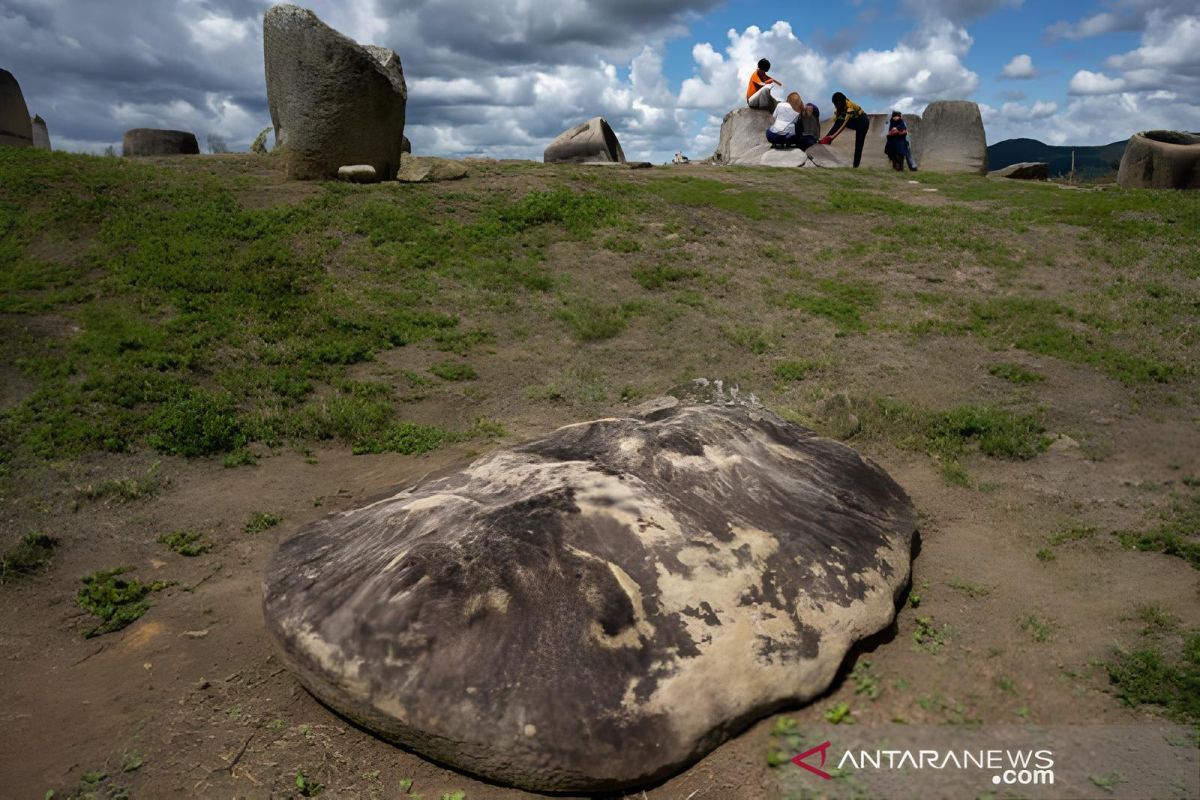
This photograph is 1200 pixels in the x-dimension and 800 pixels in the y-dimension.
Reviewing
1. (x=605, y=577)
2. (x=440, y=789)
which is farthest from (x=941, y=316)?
(x=440, y=789)

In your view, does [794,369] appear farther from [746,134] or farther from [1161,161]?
[746,134]

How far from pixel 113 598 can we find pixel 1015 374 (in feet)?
29.7

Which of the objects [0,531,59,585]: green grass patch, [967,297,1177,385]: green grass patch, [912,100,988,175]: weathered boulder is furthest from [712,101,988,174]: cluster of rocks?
[0,531,59,585]: green grass patch

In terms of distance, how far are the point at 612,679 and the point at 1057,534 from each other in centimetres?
408

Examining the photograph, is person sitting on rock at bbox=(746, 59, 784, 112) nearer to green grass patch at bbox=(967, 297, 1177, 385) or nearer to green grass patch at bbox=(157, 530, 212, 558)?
green grass patch at bbox=(967, 297, 1177, 385)

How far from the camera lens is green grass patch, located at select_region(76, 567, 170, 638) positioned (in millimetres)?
5234

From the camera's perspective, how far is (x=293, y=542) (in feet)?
16.8

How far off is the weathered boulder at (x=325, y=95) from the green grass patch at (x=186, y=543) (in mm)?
9782

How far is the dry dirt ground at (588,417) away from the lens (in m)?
3.95

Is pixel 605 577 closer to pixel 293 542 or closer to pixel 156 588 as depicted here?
pixel 293 542

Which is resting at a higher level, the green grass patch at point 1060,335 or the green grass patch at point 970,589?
the green grass patch at point 1060,335

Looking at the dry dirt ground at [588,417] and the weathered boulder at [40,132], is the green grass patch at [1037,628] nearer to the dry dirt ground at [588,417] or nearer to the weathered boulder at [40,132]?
the dry dirt ground at [588,417]

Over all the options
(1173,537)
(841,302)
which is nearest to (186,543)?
(1173,537)

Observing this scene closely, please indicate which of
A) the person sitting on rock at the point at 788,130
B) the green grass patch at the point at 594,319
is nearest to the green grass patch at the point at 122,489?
the green grass patch at the point at 594,319
